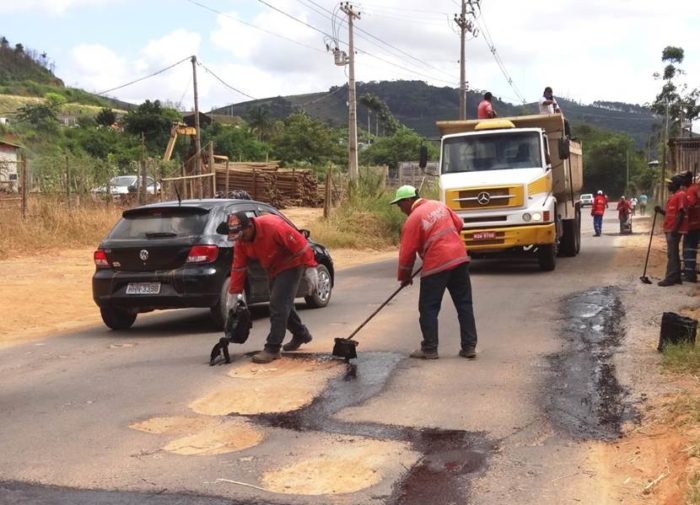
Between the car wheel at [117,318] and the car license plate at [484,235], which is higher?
the car license plate at [484,235]

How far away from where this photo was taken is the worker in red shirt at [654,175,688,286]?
44.2 feet

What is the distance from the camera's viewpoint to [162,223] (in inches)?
395

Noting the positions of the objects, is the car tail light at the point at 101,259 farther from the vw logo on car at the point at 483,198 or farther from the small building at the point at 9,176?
the small building at the point at 9,176

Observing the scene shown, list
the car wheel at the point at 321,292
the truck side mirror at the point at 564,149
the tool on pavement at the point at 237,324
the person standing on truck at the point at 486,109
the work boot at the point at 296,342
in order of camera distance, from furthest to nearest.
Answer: the person standing on truck at the point at 486,109
the truck side mirror at the point at 564,149
the car wheel at the point at 321,292
the work boot at the point at 296,342
the tool on pavement at the point at 237,324

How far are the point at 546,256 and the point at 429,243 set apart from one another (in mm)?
8704

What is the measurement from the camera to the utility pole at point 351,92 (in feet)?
104

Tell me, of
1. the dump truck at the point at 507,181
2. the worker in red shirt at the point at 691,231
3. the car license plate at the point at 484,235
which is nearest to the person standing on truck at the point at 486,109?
the dump truck at the point at 507,181

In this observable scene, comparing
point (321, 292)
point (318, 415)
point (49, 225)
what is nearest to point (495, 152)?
point (321, 292)

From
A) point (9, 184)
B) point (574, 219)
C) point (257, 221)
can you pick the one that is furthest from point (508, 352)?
point (9, 184)

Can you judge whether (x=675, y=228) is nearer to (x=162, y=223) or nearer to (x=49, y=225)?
(x=162, y=223)

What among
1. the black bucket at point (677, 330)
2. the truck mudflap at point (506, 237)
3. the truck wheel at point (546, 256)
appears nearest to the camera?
the black bucket at point (677, 330)

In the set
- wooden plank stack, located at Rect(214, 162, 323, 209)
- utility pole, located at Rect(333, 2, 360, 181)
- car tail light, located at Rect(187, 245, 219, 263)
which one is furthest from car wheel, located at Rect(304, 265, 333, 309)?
wooden plank stack, located at Rect(214, 162, 323, 209)

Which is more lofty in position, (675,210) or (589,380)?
(675,210)

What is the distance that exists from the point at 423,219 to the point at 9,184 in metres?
Answer: 15.0
